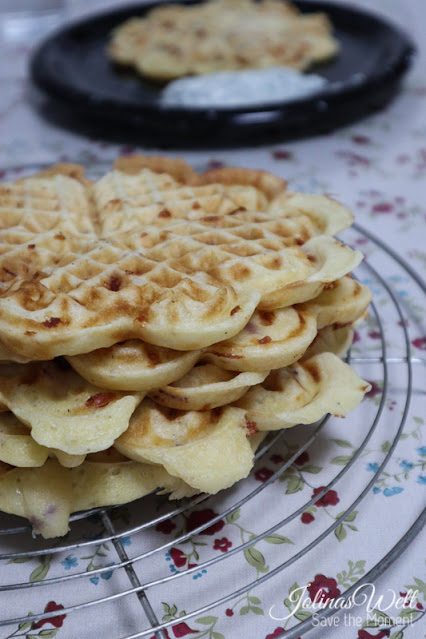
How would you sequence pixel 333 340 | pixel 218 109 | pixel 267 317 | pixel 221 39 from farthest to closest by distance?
pixel 221 39, pixel 218 109, pixel 333 340, pixel 267 317

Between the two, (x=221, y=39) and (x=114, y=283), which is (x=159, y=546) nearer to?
(x=114, y=283)

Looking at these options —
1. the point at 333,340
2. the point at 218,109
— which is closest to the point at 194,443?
the point at 333,340

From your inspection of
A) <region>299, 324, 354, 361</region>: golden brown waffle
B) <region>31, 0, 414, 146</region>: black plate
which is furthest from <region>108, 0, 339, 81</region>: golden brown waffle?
<region>299, 324, 354, 361</region>: golden brown waffle

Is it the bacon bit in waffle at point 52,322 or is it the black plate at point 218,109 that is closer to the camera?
the bacon bit in waffle at point 52,322

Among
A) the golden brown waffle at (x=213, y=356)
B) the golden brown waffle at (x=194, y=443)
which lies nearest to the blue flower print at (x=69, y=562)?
the golden brown waffle at (x=194, y=443)

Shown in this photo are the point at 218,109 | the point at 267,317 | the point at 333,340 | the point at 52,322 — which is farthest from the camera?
the point at 218,109

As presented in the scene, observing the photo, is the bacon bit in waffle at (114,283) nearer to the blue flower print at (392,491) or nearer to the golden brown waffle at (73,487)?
the golden brown waffle at (73,487)

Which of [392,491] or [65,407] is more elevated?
[65,407]

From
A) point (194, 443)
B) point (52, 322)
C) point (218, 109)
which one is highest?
point (218, 109)
